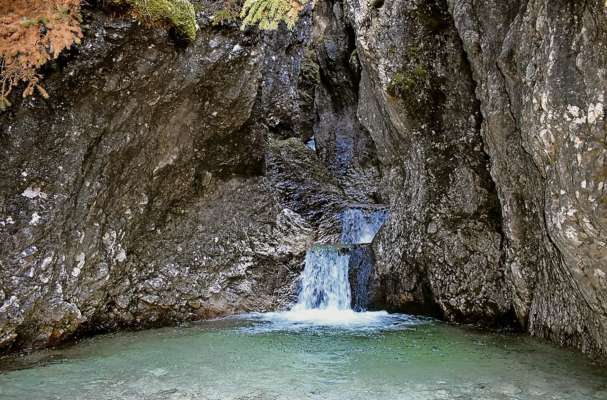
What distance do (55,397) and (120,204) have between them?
3595 millimetres

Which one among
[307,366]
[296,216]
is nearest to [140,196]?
[296,216]

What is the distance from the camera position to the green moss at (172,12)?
679 centimetres

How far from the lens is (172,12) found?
23.5ft

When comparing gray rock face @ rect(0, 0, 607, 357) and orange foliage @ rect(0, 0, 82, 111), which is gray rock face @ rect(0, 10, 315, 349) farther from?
orange foliage @ rect(0, 0, 82, 111)

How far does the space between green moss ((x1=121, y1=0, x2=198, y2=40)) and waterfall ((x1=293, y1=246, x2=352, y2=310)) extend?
4.54 metres

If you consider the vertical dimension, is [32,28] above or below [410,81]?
below

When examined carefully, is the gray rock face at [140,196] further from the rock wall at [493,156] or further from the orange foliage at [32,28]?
the rock wall at [493,156]

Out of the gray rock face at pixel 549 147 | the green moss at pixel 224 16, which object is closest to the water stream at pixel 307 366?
the gray rock face at pixel 549 147

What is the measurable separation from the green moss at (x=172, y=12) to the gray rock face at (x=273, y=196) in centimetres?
27

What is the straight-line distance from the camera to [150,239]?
8336 mm

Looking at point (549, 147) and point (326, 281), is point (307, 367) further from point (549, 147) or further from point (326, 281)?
point (326, 281)

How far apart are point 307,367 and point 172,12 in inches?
201

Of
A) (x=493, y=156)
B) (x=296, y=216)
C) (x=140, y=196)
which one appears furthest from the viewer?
(x=296, y=216)

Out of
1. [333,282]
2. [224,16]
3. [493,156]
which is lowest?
[333,282]
